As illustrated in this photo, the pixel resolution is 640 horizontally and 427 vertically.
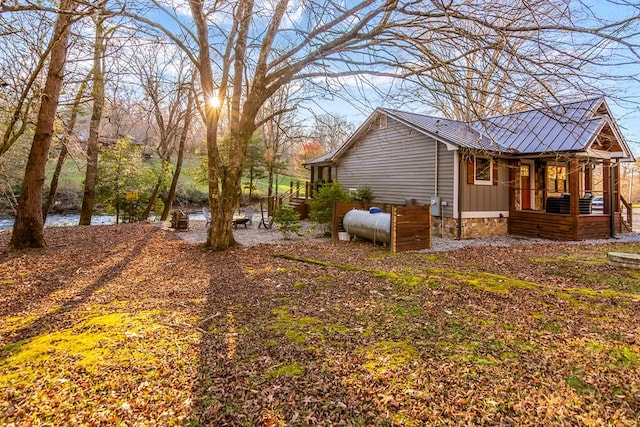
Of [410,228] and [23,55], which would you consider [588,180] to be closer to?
[410,228]

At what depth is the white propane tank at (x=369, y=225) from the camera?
29.7ft

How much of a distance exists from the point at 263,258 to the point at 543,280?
195 inches

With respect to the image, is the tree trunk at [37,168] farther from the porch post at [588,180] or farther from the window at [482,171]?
the porch post at [588,180]

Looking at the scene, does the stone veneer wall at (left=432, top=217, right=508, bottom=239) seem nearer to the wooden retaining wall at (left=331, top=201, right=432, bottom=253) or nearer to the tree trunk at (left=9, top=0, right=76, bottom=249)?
the wooden retaining wall at (left=331, top=201, right=432, bottom=253)

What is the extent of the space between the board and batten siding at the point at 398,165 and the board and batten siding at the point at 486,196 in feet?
1.54

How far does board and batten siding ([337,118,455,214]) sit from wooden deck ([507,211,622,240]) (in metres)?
2.61

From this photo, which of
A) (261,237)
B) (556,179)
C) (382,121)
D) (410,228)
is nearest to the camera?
(410,228)

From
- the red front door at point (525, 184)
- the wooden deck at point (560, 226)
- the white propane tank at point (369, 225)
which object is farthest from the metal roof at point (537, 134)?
the white propane tank at point (369, 225)

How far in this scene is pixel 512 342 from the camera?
10.2 feet

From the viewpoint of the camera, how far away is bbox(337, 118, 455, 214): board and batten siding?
11.6 metres

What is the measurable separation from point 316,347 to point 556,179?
13.9 metres

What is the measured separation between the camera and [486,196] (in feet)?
38.4

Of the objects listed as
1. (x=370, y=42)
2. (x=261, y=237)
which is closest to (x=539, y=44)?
(x=370, y=42)

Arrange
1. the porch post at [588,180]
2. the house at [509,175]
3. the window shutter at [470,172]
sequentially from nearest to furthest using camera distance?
the house at [509,175] < the window shutter at [470,172] < the porch post at [588,180]
